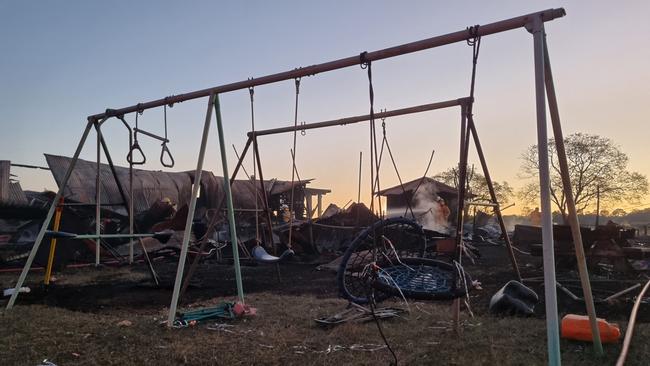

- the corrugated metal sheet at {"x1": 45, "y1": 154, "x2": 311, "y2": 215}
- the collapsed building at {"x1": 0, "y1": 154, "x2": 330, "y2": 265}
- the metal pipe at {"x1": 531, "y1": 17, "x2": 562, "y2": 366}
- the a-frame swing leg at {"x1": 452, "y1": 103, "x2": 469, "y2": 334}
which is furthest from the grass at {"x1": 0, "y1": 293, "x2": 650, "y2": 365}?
the corrugated metal sheet at {"x1": 45, "y1": 154, "x2": 311, "y2": 215}

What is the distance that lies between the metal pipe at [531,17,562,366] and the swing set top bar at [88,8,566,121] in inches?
4.8

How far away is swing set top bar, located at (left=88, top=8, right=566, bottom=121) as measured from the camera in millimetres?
3580

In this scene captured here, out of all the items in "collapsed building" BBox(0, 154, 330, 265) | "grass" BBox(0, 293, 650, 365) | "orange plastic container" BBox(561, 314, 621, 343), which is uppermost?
"collapsed building" BBox(0, 154, 330, 265)

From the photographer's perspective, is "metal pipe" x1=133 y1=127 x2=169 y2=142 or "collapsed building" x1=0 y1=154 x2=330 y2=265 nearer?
"metal pipe" x1=133 y1=127 x2=169 y2=142

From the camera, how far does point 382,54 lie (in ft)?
14.0

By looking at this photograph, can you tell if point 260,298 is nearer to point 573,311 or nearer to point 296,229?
point 573,311

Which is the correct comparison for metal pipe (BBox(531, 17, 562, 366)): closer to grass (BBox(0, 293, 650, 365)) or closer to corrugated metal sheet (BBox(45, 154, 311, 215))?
grass (BBox(0, 293, 650, 365))

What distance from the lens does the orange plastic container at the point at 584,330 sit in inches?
165

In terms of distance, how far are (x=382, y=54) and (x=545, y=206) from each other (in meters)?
2.02

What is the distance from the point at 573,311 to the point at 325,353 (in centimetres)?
362

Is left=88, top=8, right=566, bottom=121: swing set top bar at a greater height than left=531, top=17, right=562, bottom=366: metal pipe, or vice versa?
left=88, top=8, right=566, bottom=121: swing set top bar

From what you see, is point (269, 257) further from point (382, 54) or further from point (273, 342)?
point (382, 54)

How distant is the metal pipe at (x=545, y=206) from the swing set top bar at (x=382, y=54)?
0.12 meters

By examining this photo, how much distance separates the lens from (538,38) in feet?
11.4
